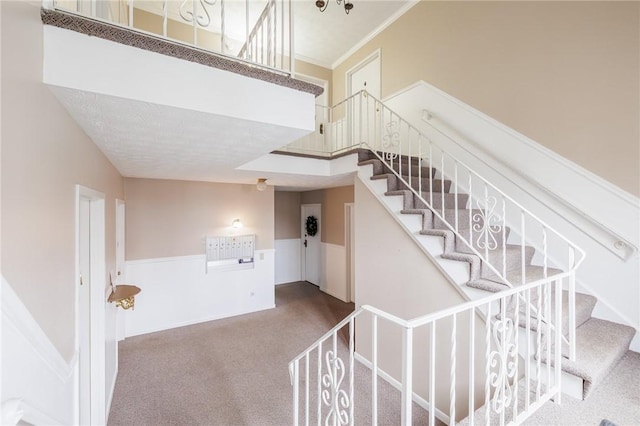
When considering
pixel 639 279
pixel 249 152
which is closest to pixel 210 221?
→ pixel 249 152

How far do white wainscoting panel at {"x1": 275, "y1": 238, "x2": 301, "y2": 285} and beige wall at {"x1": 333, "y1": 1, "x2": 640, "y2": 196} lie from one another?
15.0 feet

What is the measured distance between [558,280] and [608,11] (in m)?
2.26

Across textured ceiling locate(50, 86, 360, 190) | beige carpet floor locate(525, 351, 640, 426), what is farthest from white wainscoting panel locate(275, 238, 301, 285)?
beige carpet floor locate(525, 351, 640, 426)

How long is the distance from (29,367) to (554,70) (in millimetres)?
3986

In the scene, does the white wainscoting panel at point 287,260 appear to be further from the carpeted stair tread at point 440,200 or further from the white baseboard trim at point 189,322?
the carpeted stair tread at point 440,200

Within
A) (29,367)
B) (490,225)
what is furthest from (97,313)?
(490,225)

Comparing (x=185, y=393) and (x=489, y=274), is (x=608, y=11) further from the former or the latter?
(x=185, y=393)

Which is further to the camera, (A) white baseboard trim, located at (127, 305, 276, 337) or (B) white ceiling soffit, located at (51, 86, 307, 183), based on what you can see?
(A) white baseboard trim, located at (127, 305, 276, 337)

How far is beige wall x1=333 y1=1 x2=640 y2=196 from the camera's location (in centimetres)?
213

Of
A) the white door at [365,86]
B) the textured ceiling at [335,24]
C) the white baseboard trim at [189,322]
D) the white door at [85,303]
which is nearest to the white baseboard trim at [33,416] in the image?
the white door at [85,303]

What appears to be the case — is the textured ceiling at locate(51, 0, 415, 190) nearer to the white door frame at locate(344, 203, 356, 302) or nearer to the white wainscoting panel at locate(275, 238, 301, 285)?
the white door frame at locate(344, 203, 356, 302)

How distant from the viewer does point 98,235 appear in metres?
2.28

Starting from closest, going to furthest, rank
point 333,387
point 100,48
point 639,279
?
point 100,48 < point 333,387 < point 639,279

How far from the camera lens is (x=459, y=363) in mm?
2273
